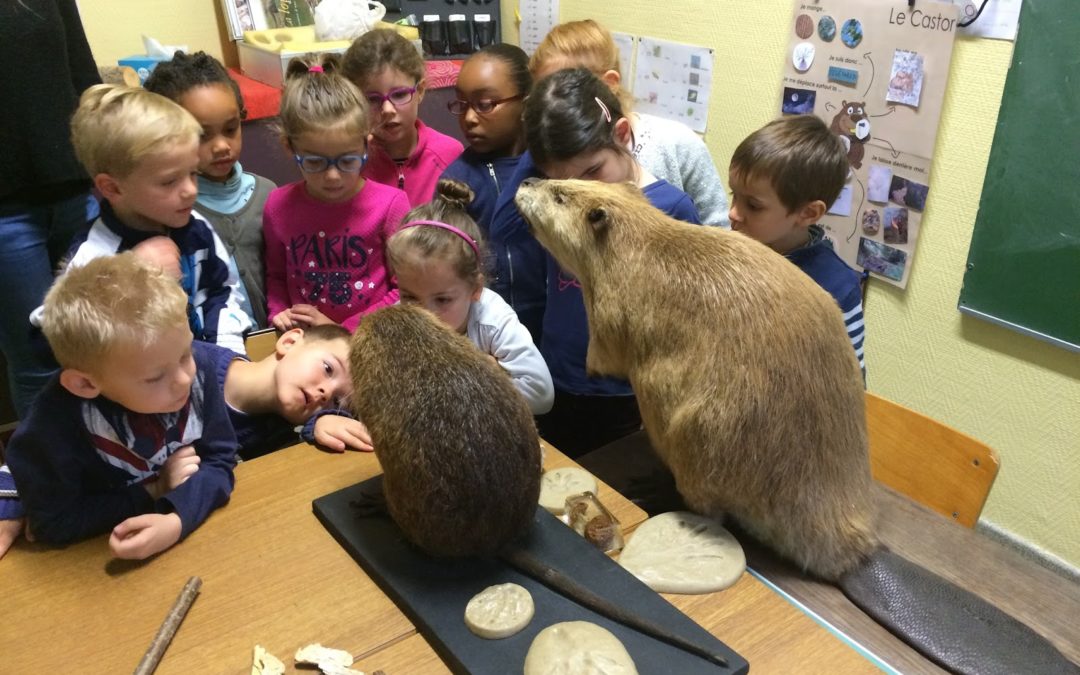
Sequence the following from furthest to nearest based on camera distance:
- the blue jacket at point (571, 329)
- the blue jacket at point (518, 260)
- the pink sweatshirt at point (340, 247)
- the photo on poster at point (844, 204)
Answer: the photo on poster at point (844, 204) < the pink sweatshirt at point (340, 247) < the blue jacket at point (518, 260) < the blue jacket at point (571, 329)

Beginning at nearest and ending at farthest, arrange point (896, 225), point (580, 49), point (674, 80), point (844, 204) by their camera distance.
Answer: point (580, 49)
point (896, 225)
point (844, 204)
point (674, 80)

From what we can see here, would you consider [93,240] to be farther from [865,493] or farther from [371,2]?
[371,2]

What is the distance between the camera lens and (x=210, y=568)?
1207 millimetres

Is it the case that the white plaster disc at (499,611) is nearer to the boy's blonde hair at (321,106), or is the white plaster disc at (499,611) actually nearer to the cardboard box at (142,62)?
the boy's blonde hair at (321,106)

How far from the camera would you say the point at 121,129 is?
1678 millimetres

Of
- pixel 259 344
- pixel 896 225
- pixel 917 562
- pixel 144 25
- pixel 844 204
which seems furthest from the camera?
pixel 144 25

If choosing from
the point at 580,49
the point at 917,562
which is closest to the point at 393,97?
the point at 580,49

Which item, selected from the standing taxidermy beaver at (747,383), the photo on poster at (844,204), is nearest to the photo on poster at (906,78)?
the photo on poster at (844,204)

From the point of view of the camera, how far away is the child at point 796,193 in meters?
1.75

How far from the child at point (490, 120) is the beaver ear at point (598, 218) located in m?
0.80

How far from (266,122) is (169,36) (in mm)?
1220

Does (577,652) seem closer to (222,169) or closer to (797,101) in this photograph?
(222,169)

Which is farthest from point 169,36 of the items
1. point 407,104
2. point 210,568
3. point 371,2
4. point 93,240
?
point 210,568

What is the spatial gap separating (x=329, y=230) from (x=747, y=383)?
1.38 meters
